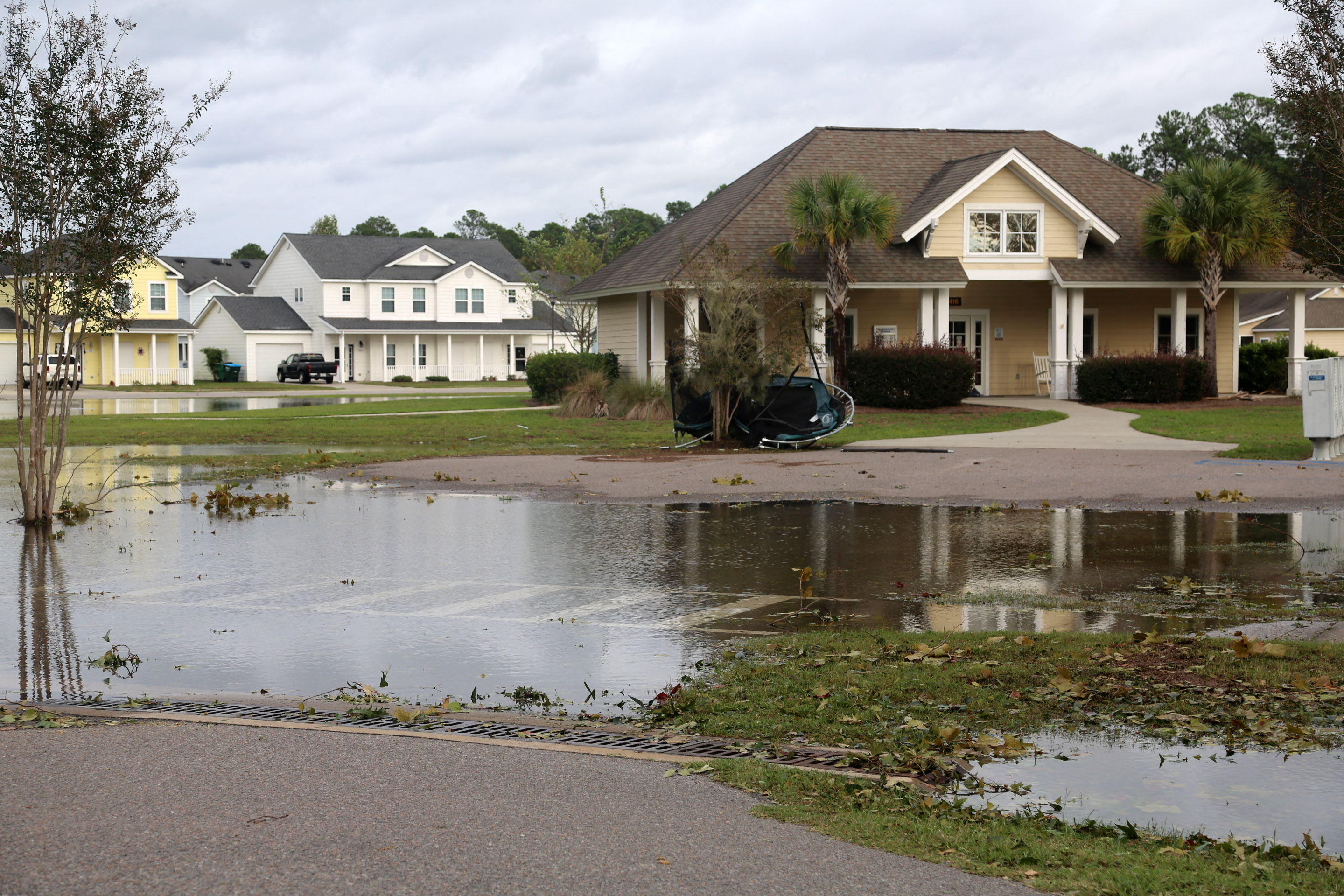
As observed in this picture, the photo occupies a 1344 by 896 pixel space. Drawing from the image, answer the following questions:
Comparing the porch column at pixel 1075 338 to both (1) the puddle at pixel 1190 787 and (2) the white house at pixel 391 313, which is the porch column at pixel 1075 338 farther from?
(2) the white house at pixel 391 313

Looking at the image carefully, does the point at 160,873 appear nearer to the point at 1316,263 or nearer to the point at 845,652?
the point at 845,652

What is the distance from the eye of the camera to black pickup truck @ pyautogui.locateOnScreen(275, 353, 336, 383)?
215 ft

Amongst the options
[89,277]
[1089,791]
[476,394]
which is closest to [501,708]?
[1089,791]

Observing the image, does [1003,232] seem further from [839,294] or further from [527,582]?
[527,582]

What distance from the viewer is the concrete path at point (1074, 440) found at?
71.7 feet

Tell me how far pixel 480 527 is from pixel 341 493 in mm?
3951

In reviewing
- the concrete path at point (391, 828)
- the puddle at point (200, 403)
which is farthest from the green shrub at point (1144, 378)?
the concrete path at point (391, 828)

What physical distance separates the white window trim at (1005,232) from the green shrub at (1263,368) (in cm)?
734

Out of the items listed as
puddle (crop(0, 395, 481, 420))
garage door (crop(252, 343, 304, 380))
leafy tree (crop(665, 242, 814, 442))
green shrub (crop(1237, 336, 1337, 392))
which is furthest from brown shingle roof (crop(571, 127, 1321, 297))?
garage door (crop(252, 343, 304, 380))

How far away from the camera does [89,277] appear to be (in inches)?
514

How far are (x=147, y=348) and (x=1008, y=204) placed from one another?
4774 centimetres

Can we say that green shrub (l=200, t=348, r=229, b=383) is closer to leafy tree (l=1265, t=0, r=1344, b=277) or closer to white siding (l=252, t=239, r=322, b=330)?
white siding (l=252, t=239, r=322, b=330)

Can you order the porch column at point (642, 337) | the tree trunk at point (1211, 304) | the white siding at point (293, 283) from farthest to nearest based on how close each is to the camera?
the white siding at point (293, 283), the porch column at point (642, 337), the tree trunk at point (1211, 304)

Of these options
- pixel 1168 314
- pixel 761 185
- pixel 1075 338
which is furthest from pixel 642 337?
pixel 1168 314
